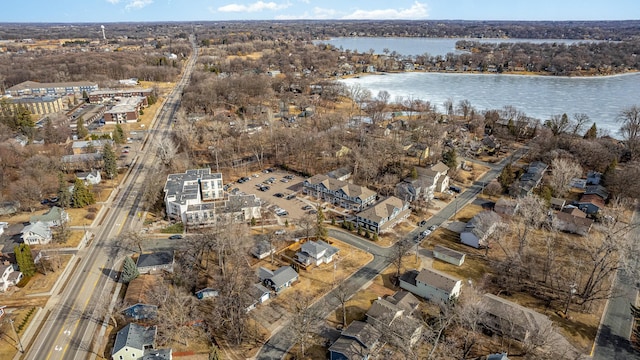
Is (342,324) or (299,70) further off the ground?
(299,70)

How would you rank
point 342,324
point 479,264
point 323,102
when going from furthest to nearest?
point 323,102 < point 479,264 < point 342,324

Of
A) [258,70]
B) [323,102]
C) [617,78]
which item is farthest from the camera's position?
[258,70]

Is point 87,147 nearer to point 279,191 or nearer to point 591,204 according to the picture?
point 279,191

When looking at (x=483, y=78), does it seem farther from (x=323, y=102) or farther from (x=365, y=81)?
(x=323, y=102)

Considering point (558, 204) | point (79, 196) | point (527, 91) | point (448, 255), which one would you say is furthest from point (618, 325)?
point (527, 91)

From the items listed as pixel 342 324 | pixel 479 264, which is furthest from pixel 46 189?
pixel 479 264

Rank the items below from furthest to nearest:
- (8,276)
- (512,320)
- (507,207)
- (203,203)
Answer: (203,203), (507,207), (8,276), (512,320)

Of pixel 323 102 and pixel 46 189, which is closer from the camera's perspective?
pixel 46 189
